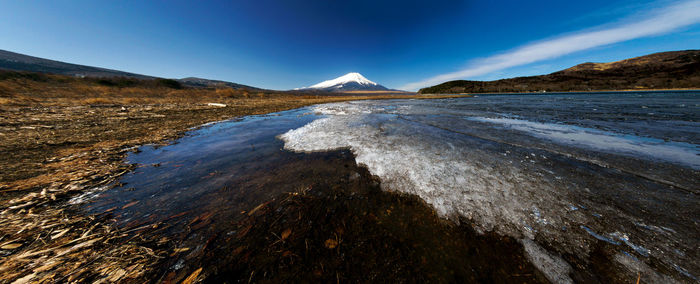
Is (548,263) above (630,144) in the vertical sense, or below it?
below

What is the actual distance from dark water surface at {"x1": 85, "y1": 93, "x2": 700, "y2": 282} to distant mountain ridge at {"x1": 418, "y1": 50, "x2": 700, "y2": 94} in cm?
7643

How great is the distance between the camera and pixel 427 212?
240 cm

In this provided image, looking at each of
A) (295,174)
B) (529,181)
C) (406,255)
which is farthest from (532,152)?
(295,174)

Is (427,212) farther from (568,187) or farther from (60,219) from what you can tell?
(60,219)

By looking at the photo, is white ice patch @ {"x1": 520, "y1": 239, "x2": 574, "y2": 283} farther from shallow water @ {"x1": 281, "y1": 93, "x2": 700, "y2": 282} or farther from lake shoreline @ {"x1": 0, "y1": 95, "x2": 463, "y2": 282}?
lake shoreline @ {"x1": 0, "y1": 95, "x2": 463, "y2": 282}

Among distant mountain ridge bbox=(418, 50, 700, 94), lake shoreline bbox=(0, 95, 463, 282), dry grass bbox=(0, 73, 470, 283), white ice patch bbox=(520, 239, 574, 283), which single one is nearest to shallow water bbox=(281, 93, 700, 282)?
white ice patch bbox=(520, 239, 574, 283)

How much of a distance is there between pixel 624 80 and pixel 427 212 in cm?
9251

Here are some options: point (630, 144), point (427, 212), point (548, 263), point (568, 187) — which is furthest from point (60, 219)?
point (630, 144)

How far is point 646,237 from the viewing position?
72.9 inches

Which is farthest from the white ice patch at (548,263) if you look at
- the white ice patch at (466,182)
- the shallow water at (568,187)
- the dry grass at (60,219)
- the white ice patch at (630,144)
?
the white ice patch at (630,144)

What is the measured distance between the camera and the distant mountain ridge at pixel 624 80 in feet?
152

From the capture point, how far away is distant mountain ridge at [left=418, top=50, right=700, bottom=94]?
46.4 meters

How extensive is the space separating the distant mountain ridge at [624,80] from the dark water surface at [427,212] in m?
76.4

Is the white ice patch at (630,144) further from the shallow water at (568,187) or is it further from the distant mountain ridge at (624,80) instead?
the distant mountain ridge at (624,80)
